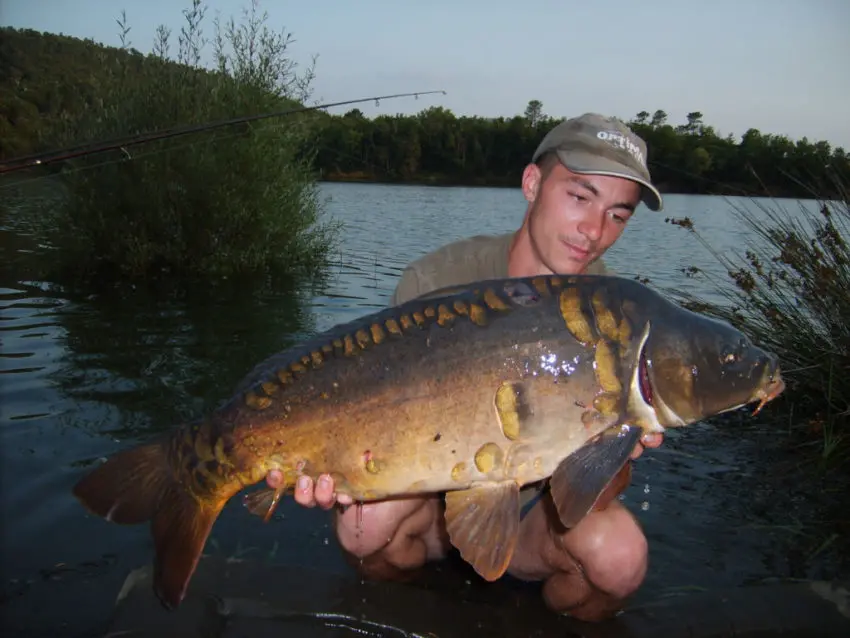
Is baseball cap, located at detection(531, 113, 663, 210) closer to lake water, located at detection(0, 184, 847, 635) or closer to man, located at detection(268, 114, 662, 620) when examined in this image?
man, located at detection(268, 114, 662, 620)

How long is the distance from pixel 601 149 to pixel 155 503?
2004 mm

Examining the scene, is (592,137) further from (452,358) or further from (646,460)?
(646,460)

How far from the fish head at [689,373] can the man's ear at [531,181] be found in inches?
41.7

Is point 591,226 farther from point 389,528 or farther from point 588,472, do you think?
point 389,528

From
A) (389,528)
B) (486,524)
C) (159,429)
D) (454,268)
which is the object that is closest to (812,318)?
(454,268)

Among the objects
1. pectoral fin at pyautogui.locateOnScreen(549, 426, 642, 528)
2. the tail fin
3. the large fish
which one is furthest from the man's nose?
the tail fin

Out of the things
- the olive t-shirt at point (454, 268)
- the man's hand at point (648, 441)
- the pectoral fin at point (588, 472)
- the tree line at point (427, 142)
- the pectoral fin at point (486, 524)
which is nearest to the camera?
the pectoral fin at point (588, 472)

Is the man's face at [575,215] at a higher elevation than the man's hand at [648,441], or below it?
higher

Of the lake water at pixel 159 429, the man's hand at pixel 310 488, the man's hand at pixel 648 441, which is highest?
the man's hand at pixel 648 441

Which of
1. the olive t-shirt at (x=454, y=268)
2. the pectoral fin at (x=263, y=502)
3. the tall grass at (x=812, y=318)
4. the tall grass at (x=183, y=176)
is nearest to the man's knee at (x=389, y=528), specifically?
the pectoral fin at (x=263, y=502)

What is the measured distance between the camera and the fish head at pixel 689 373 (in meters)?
1.98

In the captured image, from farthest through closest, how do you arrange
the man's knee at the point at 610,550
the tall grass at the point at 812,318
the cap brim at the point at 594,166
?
the tall grass at the point at 812,318, the cap brim at the point at 594,166, the man's knee at the point at 610,550

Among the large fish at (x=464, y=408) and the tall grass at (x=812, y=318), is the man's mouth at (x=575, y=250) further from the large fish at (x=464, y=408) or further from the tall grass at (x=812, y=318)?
the tall grass at (x=812, y=318)

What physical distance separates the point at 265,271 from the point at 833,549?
28.5 ft
